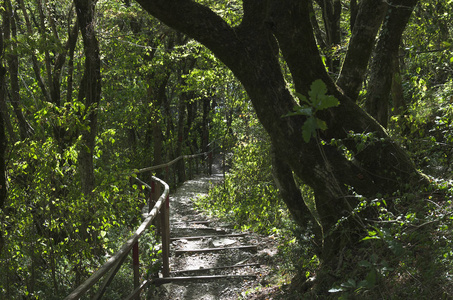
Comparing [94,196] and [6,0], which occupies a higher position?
[6,0]

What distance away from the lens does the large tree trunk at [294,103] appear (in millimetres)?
3762

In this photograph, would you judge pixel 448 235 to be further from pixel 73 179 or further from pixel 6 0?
pixel 6 0

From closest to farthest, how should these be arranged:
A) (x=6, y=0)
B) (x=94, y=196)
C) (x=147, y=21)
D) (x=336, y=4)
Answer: (x=94, y=196), (x=6, y=0), (x=336, y=4), (x=147, y=21)

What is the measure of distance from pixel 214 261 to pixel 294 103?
3.69 m

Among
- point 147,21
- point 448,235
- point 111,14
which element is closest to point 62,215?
point 448,235

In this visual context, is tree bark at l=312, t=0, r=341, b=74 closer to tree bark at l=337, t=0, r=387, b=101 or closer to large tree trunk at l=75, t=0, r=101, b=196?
tree bark at l=337, t=0, r=387, b=101

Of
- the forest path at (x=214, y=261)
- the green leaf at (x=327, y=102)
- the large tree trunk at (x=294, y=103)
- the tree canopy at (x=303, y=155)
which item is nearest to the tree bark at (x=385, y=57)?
the tree canopy at (x=303, y=155)

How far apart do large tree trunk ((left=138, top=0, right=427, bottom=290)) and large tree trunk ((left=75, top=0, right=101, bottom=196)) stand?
2.31 meters

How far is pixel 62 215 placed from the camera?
461 centimetres

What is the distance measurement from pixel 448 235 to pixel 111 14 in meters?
9.48

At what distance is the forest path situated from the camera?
17.6ft

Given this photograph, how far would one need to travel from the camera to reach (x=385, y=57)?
4.54 metres

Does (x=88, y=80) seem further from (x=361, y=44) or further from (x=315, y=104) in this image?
(x=315, y=104)

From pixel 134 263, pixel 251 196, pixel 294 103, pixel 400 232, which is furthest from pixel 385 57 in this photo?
pixel 251 196
